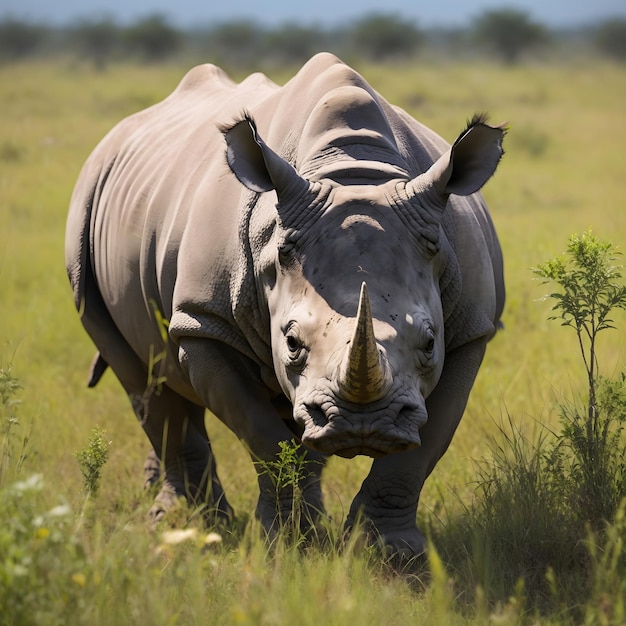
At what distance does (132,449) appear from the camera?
6828 millimetres

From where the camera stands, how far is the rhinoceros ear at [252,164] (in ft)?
14.4

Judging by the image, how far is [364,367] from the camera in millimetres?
3609

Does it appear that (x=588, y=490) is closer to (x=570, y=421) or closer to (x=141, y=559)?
(x=570, y=421)

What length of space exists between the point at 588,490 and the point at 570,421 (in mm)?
300

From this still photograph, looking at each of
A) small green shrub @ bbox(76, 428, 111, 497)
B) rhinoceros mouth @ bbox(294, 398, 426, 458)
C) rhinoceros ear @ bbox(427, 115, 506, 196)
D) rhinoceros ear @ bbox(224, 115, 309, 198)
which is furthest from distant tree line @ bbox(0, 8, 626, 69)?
rhinoceros mouth @ bbox(294, 398, 426, 458)

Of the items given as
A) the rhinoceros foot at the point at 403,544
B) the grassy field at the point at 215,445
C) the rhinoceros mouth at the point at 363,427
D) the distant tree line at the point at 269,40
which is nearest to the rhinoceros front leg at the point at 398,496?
the rhinoceros foot at the point at 403,544

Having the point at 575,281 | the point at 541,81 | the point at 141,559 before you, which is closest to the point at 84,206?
the point at 575,281

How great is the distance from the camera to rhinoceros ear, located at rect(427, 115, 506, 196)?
14.4 ft

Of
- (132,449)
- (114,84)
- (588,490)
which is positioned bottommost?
(132,449)

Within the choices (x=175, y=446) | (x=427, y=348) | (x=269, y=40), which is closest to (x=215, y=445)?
(x=175, y=446)

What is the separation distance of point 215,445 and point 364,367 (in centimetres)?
343

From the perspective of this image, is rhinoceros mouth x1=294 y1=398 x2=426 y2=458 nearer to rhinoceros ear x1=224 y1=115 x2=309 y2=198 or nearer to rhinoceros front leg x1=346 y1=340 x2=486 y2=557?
rhinoceros front leg x1=346 y1=340 x2=486 y2=557

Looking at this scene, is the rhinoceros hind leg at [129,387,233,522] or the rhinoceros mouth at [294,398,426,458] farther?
the rhinoceros hind leg at [129,387,233,522]

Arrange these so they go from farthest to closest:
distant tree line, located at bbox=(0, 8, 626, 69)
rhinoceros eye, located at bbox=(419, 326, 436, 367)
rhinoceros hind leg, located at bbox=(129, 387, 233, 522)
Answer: distant tree line, located at bbox=(0, 8, 626, 69), rhinoceros hind leg, located at bbox=(129, 387, 233, 522), rhinoceros eye, located at bbox=(419, 326, 436, 367)
